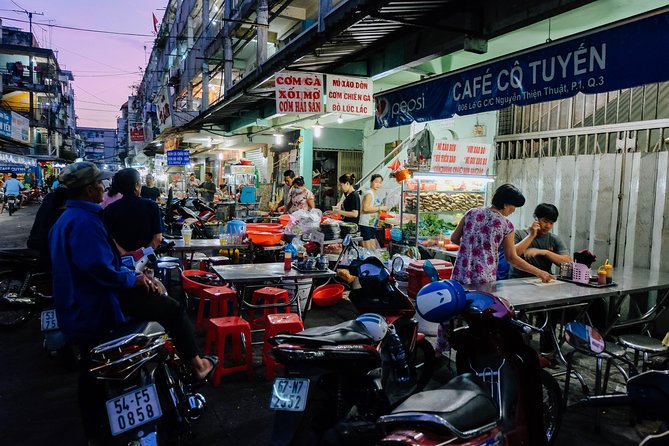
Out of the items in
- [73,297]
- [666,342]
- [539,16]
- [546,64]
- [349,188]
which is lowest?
[666,342]

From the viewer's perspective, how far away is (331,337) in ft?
9.16

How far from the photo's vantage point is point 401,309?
3748mm

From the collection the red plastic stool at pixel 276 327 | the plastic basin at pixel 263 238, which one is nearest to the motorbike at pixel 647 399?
the red plastic stool at pixel 276 327

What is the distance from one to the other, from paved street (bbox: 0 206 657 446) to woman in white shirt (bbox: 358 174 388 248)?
12.5 ft

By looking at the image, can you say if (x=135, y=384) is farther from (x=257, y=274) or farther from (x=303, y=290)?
(x=303, y=290)

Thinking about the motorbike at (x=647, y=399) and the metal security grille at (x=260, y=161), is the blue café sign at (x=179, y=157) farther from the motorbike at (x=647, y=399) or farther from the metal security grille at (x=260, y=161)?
the motorbike at (x=647, y=399)

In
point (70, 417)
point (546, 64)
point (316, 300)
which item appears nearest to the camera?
point (70, 417)

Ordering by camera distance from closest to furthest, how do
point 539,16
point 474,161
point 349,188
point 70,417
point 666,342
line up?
point 666,342
point 70,417
point 539,16
point 474,161
point 349,188

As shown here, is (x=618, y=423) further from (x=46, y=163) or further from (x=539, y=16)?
(x=46, y=163)

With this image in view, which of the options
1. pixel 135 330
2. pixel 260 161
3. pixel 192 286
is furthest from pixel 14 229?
pixel 135 330

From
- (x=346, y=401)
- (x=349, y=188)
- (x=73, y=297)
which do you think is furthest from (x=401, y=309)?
(x=349, y=188)

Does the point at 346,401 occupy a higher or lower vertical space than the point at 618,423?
higher

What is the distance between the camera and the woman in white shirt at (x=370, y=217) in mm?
8242

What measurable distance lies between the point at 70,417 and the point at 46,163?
159ft
